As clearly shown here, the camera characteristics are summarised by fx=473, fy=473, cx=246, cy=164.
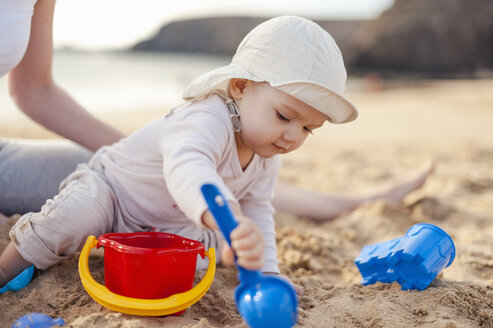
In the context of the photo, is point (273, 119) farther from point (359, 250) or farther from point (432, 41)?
point (432, 41)

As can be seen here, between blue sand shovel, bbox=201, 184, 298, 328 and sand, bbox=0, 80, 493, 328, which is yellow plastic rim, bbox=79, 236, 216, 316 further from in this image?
blue sand shovel, bbox=201, 184, 298, 328

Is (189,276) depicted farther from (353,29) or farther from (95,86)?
(353,29)

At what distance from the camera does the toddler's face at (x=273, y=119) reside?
53.7 inches

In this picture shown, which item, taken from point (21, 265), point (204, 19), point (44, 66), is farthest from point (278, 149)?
point (204, 19)

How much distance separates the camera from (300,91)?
132 centimetres

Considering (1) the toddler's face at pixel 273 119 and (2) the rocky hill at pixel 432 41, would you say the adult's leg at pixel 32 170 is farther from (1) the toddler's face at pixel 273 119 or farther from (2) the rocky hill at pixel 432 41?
(2) the rocky hill at pixel 432 41

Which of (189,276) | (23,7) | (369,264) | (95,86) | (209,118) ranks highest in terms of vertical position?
(23,7)

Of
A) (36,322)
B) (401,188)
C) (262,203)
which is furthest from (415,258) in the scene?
(401,188)

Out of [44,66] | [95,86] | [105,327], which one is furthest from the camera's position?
[95,86]

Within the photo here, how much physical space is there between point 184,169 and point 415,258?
0.81 meters

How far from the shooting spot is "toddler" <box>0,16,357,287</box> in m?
1.33

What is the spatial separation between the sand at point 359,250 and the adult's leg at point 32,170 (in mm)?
101

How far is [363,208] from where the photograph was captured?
2455mm

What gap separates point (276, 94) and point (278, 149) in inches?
6.7
